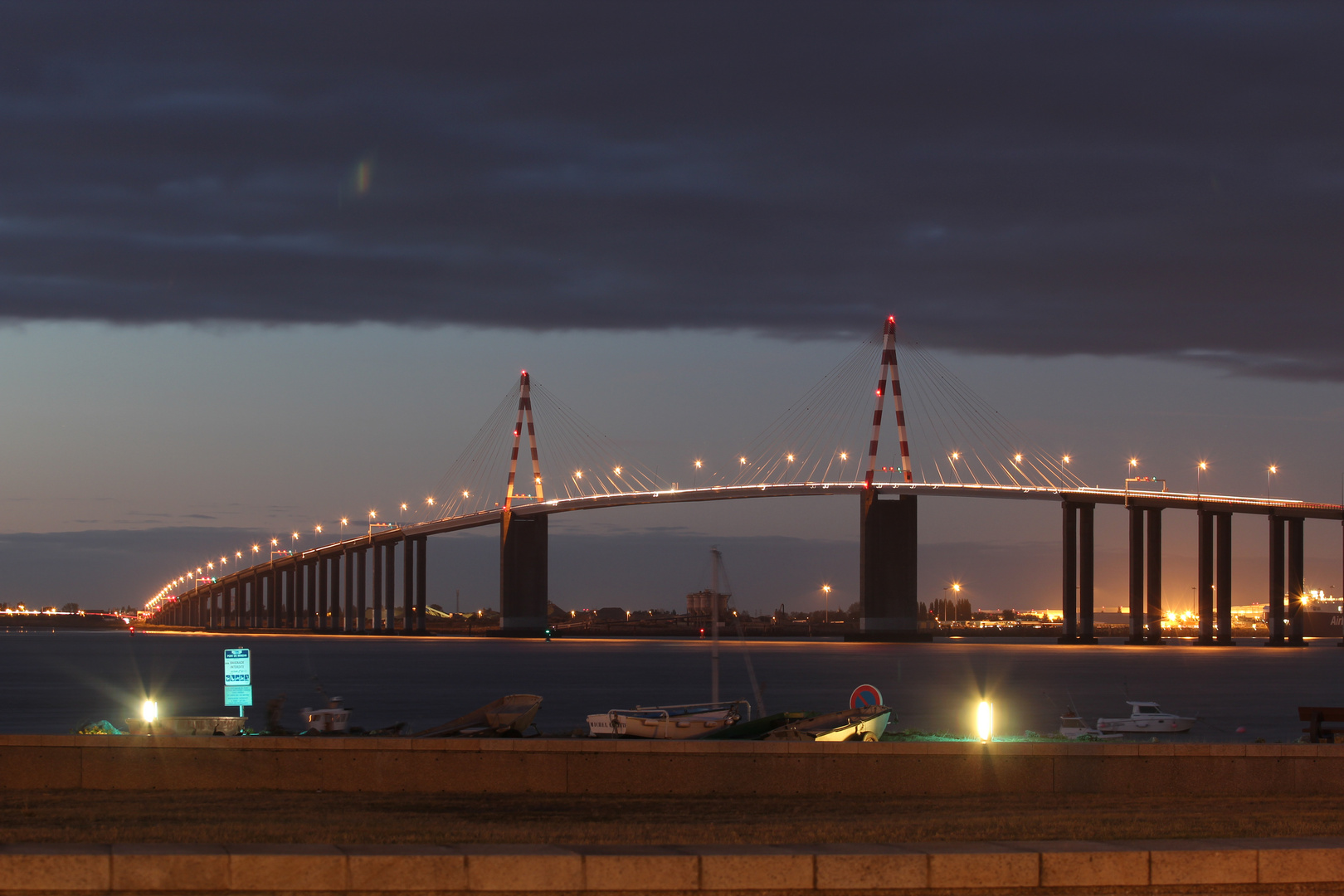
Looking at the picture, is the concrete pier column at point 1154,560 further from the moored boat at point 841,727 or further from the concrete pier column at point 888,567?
the moored boat at point 841,727

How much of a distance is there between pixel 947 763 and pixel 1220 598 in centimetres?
11541

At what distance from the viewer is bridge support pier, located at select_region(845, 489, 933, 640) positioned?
110625mm

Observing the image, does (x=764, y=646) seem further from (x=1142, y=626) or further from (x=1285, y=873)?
(x=1285, y=873)

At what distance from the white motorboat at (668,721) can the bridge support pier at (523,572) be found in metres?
97.4

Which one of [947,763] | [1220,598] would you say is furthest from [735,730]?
[1220,598]

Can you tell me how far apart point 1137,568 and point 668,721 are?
9525cm

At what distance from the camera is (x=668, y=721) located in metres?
27.6

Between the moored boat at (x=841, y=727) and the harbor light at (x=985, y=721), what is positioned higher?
the harbor light at (x=985, y=721)

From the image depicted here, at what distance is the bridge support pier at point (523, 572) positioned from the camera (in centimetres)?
Answer: 12825

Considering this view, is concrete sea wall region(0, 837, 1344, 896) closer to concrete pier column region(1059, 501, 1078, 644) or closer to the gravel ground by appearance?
the gravel ground

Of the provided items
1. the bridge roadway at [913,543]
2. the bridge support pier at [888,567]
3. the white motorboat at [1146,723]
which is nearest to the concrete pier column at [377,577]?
the bridge roadway at [913,543]

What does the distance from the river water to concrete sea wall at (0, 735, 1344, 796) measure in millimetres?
19211

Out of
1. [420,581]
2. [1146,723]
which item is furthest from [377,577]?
[1146,723]

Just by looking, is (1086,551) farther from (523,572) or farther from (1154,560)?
(523,572)
